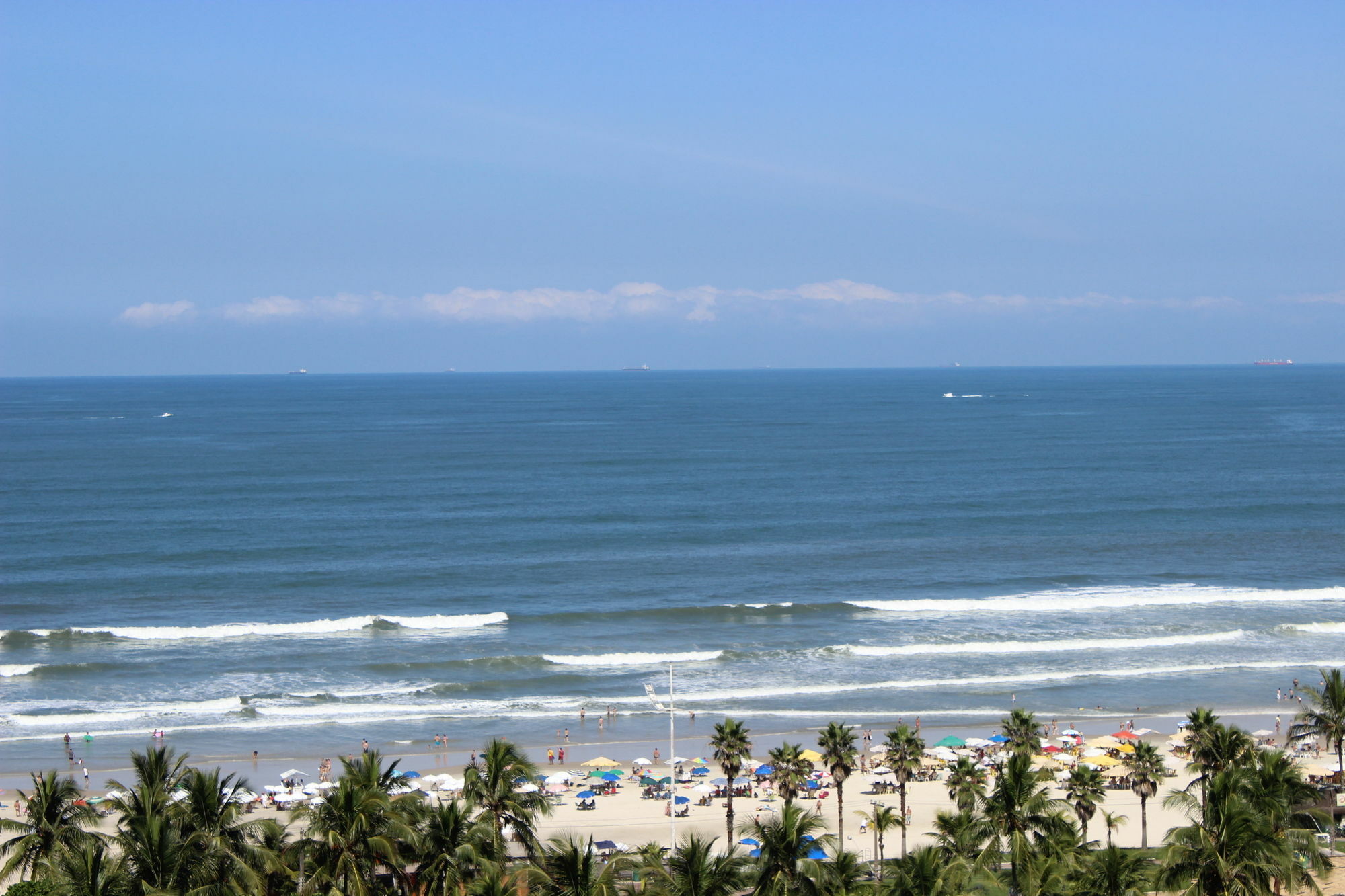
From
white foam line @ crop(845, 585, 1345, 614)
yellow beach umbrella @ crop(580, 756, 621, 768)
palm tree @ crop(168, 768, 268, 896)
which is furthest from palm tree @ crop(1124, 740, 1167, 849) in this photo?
white foam line @ crop(845, 585, 1345, 614)

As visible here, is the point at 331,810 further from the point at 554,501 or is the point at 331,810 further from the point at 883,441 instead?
the point at 883,441

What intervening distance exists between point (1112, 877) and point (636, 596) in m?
45.5

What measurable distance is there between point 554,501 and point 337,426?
93.1m

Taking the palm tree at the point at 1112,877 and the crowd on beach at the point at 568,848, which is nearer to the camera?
the crowd on beach at the point at 568,848

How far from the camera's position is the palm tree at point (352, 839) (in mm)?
21891

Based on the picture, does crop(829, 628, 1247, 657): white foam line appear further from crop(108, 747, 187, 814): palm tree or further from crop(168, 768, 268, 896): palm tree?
crop(168, 768, 268, 896): palm tree

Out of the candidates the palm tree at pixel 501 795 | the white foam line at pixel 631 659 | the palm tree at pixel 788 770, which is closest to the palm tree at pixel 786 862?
the palm tree at pixel 501 795

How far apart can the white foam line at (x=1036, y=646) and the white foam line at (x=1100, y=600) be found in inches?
209

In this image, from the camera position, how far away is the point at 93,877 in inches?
834

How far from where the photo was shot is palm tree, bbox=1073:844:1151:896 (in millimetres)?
22234

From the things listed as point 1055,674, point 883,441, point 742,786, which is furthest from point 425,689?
point 883,441

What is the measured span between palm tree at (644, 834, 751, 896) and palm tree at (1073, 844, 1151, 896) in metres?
6.51

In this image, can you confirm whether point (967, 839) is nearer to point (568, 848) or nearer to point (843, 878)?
point (843, 878)

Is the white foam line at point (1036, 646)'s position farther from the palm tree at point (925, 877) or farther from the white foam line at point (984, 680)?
the palm tree at point (925, 877)
